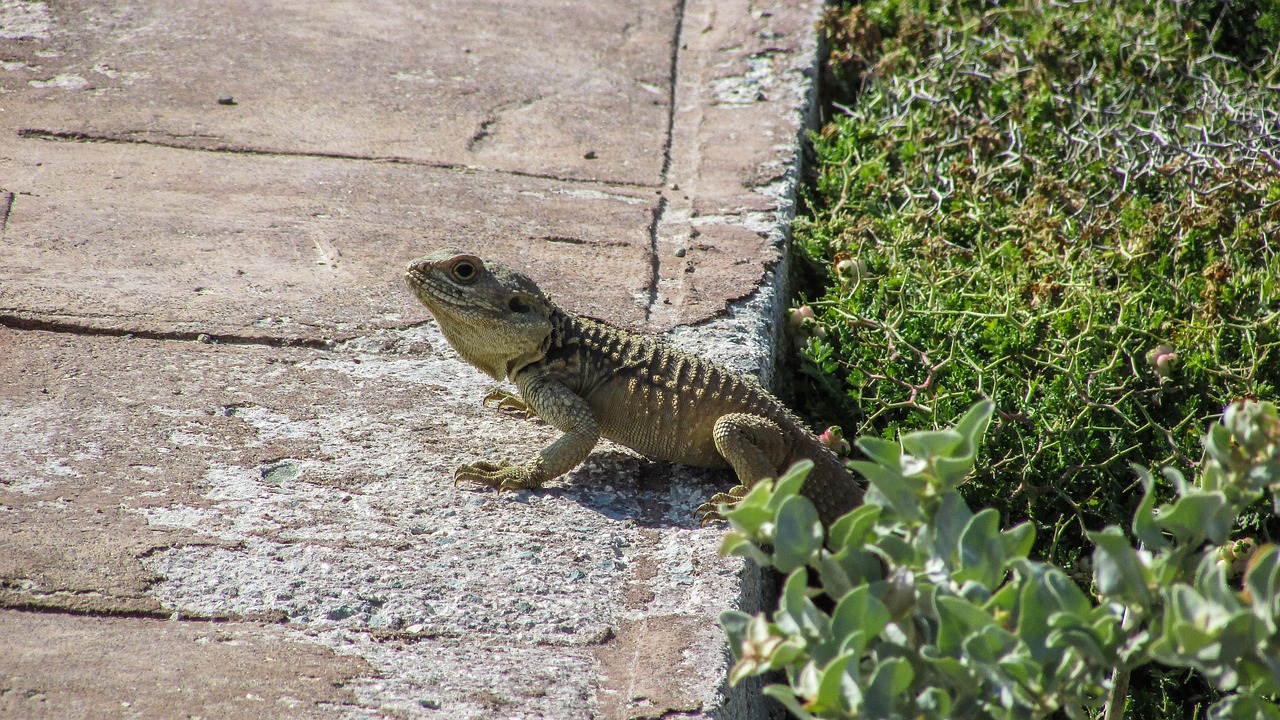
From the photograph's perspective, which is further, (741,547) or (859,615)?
(741,547)

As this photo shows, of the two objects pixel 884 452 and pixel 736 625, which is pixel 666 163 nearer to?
pixel 884 452

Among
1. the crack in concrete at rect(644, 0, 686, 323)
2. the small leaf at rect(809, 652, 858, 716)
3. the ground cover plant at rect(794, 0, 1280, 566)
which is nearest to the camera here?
the small leaf at rect(809, 652, 858, 716)

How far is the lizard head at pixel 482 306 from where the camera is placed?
10.3 ft

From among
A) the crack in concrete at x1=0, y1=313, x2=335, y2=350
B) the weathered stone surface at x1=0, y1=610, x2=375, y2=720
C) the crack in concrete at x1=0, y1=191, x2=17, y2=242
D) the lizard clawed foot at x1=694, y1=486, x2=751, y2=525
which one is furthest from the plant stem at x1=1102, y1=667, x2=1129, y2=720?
the crack in concrete at x1=0, y1=191, x2=17, y2=242

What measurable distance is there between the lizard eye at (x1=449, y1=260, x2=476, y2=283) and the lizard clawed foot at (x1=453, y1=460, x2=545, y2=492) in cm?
54

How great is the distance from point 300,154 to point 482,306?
1.79 meters

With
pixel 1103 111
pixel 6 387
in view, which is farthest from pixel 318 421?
pixel 1103 111

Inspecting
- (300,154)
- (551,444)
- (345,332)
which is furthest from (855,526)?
(300,154)

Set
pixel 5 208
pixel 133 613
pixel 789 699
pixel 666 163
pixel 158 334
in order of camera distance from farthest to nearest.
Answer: pixel 666 163, pixel 5 208, pixel 158 334, pixel 133 613, pixel 789 699

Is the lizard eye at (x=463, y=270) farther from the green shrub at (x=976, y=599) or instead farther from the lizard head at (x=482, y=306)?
the green shrub at (x=976, y=599)

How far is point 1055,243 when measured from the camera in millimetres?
4406

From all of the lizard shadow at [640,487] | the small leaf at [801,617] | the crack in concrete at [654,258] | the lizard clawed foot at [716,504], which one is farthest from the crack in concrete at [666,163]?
the small leaf at [801,617]

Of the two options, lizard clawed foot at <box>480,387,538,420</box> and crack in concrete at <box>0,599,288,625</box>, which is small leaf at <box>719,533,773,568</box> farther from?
lizard clawed foot at <box>480,387,538,420</box>

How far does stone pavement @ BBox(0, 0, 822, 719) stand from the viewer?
93.4 inches
